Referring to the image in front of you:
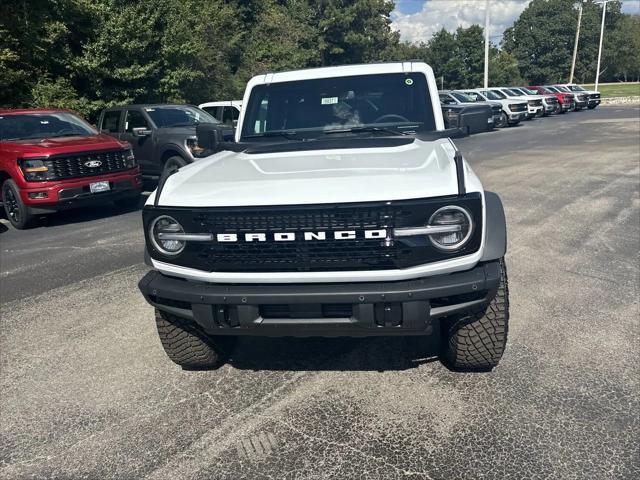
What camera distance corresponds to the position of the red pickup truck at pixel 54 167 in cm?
780

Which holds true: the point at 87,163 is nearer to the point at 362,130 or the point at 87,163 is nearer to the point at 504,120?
the point at 362,130

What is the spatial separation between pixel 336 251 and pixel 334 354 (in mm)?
1204

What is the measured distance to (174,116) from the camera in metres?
11.0

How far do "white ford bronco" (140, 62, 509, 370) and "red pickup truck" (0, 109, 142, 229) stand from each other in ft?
18.1

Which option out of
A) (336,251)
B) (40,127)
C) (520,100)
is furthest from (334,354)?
(520,100)

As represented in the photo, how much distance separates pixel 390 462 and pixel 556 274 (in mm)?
3250

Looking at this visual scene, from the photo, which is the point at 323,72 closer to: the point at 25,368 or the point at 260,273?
the point at 260,273

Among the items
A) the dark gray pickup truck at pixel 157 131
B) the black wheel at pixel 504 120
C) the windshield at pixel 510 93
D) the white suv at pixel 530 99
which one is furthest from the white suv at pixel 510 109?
the dark gray pickup truck at pixel 157 131

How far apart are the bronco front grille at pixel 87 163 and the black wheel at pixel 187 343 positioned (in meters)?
5.55

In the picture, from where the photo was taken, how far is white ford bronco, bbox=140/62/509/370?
8.68ft

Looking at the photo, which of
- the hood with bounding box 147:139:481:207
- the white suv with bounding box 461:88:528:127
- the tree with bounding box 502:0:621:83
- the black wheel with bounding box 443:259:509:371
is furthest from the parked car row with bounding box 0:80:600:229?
the tree with bounding box 502:0:621:83

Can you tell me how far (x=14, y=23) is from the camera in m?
13.9

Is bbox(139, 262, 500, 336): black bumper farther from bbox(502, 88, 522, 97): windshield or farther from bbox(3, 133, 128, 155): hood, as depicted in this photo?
bbox(502, 88, 522, 97): windshield

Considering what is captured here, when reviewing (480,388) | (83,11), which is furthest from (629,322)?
(83,11)
